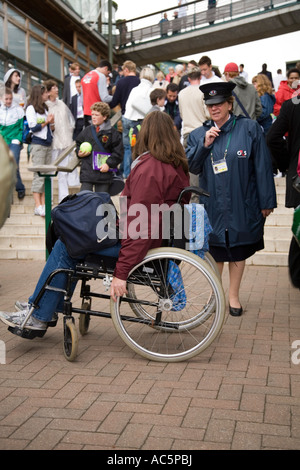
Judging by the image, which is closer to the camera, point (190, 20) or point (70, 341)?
point (70, 341)

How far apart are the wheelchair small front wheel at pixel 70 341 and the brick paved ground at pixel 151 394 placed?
0.06 m

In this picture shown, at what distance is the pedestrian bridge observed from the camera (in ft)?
89.0

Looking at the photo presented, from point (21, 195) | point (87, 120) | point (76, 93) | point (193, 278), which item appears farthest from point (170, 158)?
point (76, 93)

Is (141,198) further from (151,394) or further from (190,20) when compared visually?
(190,20)

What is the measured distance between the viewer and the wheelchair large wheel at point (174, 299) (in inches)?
154

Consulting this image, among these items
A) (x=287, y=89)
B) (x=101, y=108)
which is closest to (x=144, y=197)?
(x=101, y=108)

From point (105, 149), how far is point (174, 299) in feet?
12.5

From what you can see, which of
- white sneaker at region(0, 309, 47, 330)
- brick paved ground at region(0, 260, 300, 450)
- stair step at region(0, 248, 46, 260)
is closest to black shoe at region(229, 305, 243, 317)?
brick paved ground at region(0, 260, 300, 450)

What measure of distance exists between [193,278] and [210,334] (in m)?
0.40

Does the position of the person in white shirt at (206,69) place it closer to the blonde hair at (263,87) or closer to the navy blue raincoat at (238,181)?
the blonde hair at (263,87)

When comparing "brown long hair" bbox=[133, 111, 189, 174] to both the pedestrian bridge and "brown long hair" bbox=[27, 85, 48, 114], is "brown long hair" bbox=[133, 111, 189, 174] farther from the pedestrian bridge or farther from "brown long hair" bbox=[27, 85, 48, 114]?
the pedestrian bridge

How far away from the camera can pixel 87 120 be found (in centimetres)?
1078

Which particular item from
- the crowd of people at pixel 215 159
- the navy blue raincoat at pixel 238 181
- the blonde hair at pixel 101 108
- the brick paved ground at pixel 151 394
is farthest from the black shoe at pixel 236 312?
the blonde hair at pixel 101 108

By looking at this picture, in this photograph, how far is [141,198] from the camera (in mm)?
3945
